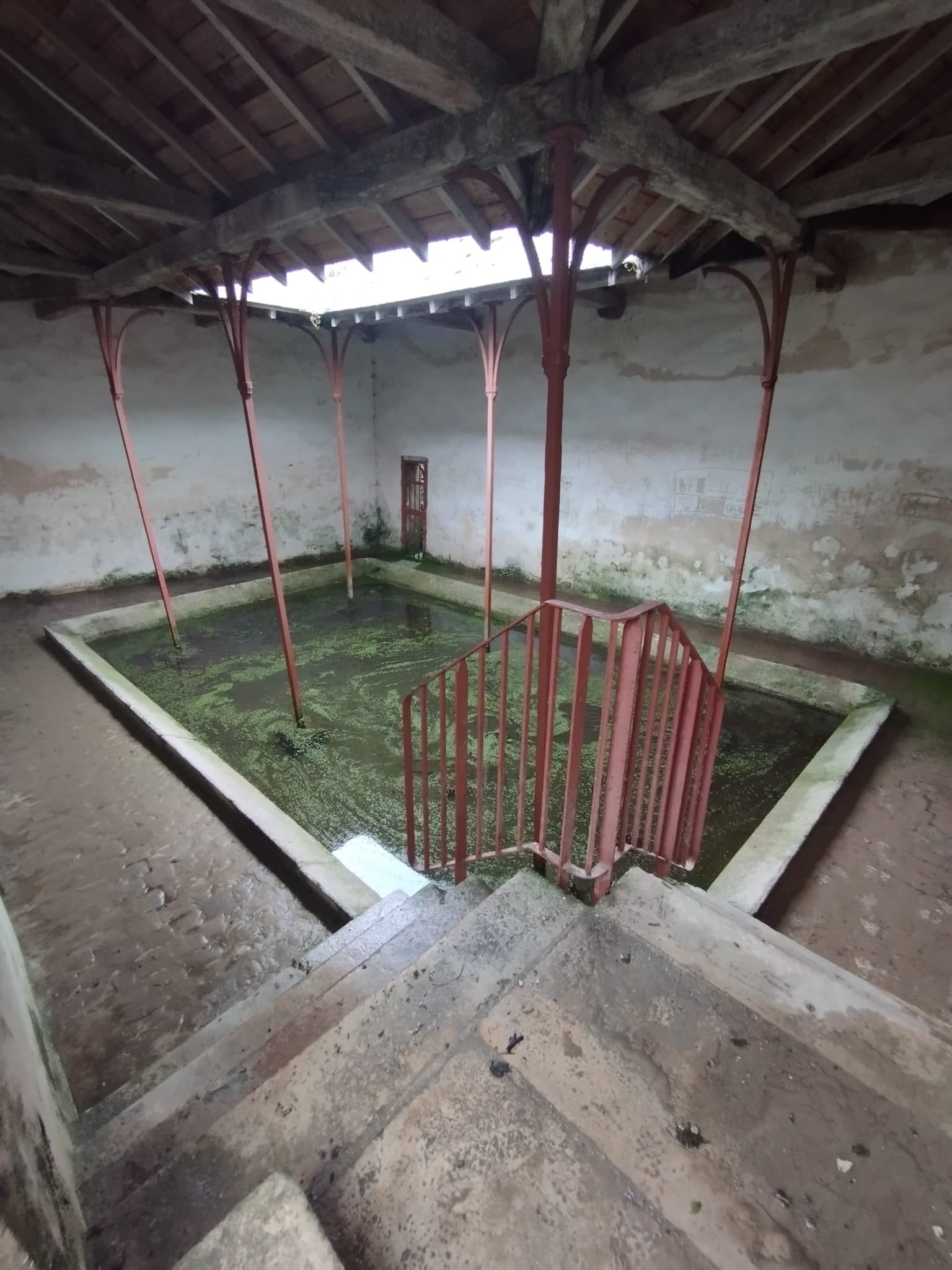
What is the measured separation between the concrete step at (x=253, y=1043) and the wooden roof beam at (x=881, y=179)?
13.9 feet

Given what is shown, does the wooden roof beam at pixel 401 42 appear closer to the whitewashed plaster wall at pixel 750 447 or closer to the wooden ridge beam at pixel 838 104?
the wooden ridge beam at pixel 838 104

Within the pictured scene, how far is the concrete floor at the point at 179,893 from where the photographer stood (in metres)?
2.33

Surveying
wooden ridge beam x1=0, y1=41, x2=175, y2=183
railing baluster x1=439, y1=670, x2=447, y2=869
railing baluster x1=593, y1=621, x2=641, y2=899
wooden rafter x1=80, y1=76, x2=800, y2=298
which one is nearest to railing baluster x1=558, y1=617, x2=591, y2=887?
railing baluster x1=593, y1=621, x2=641, y2=899

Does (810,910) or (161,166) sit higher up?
(161,166)

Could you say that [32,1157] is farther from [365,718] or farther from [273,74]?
[365,718]

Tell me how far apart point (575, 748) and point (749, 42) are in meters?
2.33

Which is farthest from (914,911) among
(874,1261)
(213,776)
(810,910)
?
(213,776)

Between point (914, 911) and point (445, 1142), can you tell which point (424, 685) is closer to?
point (445, 1142)

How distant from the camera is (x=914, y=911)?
8.66 ft

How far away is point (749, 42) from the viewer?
5.88ft

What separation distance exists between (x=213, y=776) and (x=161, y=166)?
3.61 m

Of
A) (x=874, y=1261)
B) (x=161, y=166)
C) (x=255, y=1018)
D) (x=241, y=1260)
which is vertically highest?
(x=161, y=166)

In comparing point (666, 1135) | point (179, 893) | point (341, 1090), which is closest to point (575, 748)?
point (666, 1135)

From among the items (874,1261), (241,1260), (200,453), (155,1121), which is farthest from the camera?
(200,453)
